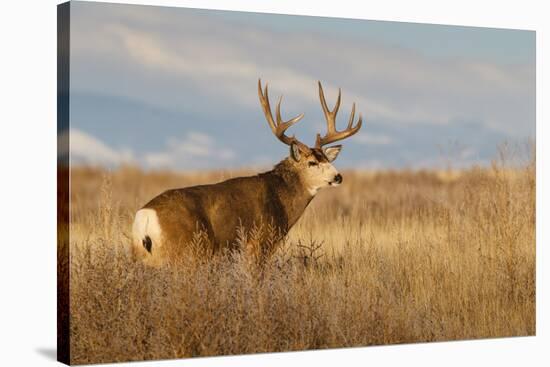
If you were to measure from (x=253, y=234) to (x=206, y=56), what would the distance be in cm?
179

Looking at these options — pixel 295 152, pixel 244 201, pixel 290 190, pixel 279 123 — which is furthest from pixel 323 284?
pixel 279 123

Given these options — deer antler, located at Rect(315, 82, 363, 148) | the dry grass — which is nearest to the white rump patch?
the dry grass

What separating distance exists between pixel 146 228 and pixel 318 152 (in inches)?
81.6

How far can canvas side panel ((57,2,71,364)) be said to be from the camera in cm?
930

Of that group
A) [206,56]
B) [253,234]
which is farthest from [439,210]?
[206,56]

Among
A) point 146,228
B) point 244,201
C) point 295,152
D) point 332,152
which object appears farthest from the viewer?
point 332,152

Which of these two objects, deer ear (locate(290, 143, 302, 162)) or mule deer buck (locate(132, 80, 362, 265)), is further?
deer ear (locate(290, 143, 302, 162))

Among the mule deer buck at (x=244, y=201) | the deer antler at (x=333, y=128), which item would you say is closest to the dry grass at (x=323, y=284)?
the mule deer buck at (x=244, y=201)

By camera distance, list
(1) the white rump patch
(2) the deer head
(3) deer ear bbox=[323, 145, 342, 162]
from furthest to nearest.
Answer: (3) deer ear bbox=[323, 145, 342, 162] < (2) the deer head < (1) the white rump patch

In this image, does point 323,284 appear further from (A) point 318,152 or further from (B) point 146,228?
(B) point 146,228

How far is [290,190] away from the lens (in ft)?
37.8

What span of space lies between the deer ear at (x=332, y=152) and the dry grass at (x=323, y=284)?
2.41ft

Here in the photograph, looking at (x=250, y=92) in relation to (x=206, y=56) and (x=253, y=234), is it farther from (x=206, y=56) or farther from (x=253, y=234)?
(x=253, y=234)

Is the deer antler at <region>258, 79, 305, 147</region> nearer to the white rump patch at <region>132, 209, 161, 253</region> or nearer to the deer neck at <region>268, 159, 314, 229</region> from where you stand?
the deer neck at <region>268, 159, 314, 229</region>
